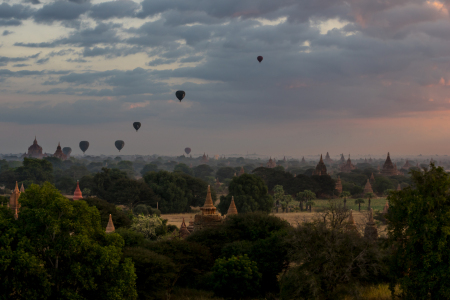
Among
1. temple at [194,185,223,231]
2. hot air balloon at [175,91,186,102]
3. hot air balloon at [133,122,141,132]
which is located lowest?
temple at [194,185,223,231]

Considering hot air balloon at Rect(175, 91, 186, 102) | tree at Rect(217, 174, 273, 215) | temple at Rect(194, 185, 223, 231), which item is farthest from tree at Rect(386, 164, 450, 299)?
hot air balloon at Rect(175, 91, 186, 102)

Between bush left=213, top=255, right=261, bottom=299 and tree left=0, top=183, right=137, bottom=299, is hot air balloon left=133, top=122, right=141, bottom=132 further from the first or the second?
tree left=0, top=183, right=137, bottom=299

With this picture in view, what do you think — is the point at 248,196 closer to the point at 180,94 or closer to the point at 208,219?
the point at 208,219

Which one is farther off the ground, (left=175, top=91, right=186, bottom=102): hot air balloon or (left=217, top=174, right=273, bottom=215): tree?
(left=175, top=91, right=186, bottom=102): hot air balloon

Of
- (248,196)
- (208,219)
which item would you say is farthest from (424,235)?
(248,196)

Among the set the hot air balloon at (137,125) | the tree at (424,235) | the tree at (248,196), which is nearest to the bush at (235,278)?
the tree at (424,235)

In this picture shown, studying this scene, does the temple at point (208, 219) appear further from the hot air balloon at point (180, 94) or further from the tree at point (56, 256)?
the hot air balloon at point (180, 94)
